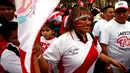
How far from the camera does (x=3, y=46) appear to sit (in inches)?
115

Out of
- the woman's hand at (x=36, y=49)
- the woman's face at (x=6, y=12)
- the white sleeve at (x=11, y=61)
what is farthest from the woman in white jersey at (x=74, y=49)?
the woman's face at (x=6, y=12)

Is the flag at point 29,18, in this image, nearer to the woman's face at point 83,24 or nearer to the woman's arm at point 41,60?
the woman's arm at point 41,60

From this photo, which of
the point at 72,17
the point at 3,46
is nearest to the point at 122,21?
the point at 72,17

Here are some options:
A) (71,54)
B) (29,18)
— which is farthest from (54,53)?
(29,18)

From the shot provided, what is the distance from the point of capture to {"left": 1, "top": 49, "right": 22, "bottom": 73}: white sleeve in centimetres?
272

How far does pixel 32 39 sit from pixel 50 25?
8.38ft

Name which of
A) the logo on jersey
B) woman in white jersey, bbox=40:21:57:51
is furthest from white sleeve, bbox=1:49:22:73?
Answer: woman in white jersey, bbox=40:21:57:51

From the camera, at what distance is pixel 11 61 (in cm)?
272

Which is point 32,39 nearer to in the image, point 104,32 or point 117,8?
point 104,32

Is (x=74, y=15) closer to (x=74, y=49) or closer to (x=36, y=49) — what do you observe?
(x=74, y=49)

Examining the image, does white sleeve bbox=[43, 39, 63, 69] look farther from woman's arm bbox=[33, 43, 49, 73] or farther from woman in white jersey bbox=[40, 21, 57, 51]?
woman in white jersey bbox=[40, 21, 57, 51]

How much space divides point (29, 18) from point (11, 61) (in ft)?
2.88

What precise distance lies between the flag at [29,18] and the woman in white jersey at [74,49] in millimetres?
1092

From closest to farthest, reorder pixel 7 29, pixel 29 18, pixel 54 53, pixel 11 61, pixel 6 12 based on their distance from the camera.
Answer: pixel 29 18 < pixel 11 61 < pixel 7 29 < pixel 54 53 < pixel 6 12
